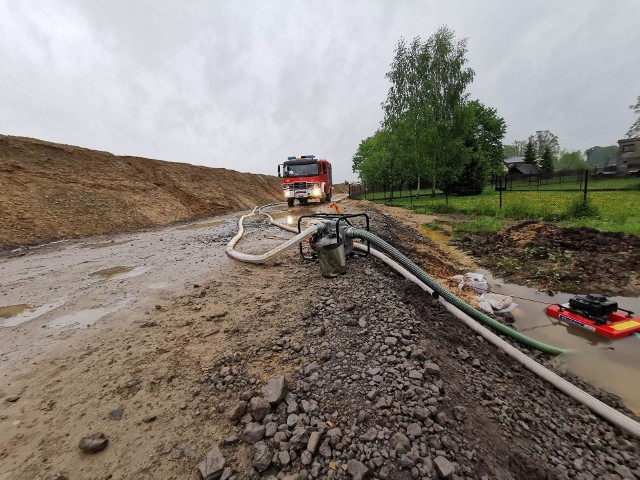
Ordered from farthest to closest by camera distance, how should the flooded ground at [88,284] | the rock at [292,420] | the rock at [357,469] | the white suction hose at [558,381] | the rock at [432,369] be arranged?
the flooded ground at [88,284] → the rock at [432,369] → the white suction hose at [558,381] → the rock at [292,420] → the rock at [357,469]

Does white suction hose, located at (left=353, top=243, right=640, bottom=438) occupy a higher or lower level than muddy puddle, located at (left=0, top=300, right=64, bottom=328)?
lower

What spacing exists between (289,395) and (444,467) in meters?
1.07

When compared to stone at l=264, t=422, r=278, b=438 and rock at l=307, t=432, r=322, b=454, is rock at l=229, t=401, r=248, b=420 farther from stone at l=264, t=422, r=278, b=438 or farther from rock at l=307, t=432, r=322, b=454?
rock at l=307, t=432, r=322, b=454

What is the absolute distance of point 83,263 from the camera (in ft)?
20.2

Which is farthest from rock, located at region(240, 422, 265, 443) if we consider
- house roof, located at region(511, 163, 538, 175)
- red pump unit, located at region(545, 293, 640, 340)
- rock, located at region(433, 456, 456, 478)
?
house roof, located at region(511, 163, 538, 175)

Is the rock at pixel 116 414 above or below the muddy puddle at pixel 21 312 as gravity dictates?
below

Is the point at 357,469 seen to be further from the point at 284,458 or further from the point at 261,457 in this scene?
the point at 261,457

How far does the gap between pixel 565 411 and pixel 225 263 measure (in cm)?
518

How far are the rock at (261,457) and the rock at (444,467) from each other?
974 mm

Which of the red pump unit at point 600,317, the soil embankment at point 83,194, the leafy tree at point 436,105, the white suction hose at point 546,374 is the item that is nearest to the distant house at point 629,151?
the leafy tree at point 436,105

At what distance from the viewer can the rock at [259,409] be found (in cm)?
188

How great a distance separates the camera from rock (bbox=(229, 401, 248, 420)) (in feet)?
6.16

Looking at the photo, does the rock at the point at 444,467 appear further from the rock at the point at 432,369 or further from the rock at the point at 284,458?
the rock at the point at 284,458

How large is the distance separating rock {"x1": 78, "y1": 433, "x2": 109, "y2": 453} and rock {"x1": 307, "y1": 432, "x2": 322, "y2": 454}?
132 centimetres
